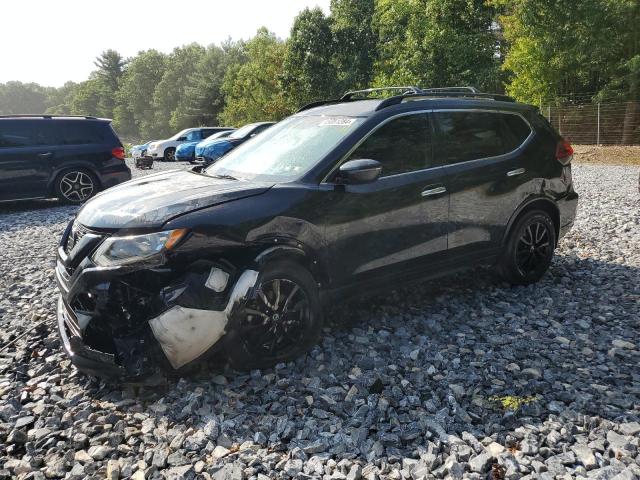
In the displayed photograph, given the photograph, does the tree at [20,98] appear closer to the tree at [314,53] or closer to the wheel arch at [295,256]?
the tree at [314,53]

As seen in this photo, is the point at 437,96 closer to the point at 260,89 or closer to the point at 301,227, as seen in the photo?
the point at 301,227

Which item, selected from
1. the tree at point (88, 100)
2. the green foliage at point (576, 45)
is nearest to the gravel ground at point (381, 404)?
the green foliage at point (576, 45)

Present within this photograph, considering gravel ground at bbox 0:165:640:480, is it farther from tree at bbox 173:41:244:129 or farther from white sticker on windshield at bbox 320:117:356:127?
tree at bbox 173:41:244:129

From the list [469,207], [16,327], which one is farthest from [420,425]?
[16,327]

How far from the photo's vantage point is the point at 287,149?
13.6 feet

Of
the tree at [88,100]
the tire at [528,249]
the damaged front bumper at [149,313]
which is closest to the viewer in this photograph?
the damaged front bumper at [149,313]

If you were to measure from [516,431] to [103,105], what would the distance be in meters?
119

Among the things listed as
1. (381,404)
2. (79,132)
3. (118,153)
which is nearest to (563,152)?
(381,404)

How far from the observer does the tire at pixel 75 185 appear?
10375 millimetres

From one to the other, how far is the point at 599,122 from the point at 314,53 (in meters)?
20.4

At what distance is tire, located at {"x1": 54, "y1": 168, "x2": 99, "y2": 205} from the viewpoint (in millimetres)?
10375

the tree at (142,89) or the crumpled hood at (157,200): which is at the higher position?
the tree at (142,89)

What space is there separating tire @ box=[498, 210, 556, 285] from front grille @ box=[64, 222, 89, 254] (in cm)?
357

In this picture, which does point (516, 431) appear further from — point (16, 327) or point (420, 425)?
point (16, 327)
